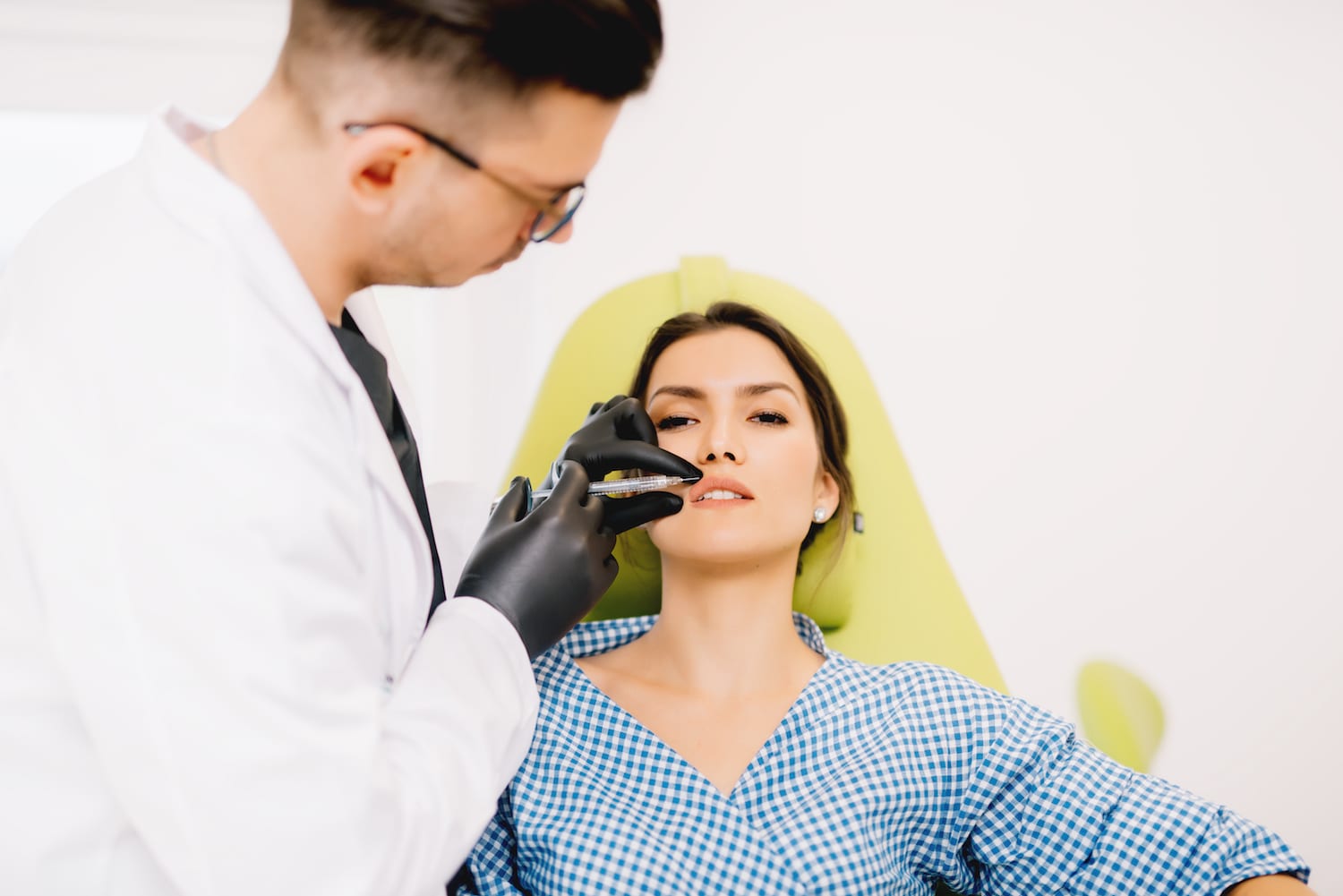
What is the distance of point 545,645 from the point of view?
40.5 inches

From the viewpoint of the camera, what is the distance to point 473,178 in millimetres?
854

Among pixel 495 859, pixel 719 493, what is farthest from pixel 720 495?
pixel 495 859

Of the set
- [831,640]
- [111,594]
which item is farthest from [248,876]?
[831,640]

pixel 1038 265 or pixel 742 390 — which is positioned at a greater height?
pixel 1038 265

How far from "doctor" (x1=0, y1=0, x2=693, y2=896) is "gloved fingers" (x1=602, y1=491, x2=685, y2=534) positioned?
0.78ft

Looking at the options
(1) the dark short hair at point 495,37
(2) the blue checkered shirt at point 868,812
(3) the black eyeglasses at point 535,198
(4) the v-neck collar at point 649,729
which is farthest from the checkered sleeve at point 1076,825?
(1) the dark short hair at point 495,37

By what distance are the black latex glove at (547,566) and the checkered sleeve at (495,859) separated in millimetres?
312

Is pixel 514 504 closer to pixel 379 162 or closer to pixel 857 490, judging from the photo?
pixel 379 162

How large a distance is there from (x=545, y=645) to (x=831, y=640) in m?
0.67

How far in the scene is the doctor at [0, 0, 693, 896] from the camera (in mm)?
705

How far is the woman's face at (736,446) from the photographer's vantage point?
4.39 feet

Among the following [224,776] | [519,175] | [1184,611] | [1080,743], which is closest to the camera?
[224,776]

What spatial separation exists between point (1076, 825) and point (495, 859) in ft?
2.12

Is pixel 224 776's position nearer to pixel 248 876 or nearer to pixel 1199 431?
pixel 248 876
